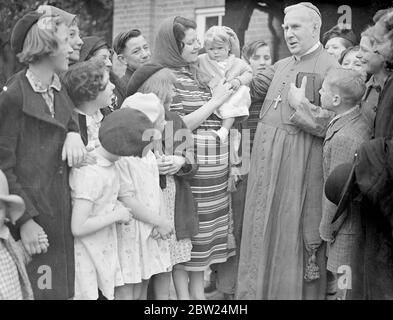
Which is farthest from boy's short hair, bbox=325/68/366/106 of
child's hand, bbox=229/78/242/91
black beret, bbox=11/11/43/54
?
black beret, bbox=11/11/43/54

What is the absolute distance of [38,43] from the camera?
264cm

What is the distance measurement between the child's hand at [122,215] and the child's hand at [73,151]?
11.4 inches

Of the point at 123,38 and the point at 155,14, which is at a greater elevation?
the point at 155,14

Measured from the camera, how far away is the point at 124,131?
108 inches

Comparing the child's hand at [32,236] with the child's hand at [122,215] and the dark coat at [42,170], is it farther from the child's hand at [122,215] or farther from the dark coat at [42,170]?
the child's hand at [122,215]

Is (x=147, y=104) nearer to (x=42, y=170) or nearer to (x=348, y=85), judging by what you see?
(x=42, y=170)

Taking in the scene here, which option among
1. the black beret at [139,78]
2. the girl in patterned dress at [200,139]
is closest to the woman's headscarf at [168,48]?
the girl in patterned dress at [200,139]

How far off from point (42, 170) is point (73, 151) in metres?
0.16

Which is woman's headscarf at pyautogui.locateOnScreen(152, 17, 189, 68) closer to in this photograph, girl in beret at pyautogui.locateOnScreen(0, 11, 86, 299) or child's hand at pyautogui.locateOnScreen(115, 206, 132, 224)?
girl in beret at pyautogui.locateOnScreen(0, 11, 86, 299)

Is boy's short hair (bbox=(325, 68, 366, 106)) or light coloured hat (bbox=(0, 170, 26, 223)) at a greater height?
boy's short hair (bbox=(325, 68, 366, 106))

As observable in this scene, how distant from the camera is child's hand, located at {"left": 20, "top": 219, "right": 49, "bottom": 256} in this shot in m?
2.63

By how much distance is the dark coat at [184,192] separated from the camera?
3168 mm

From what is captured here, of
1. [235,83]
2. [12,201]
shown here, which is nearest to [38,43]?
[12,201]

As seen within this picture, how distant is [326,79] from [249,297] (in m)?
1.28
